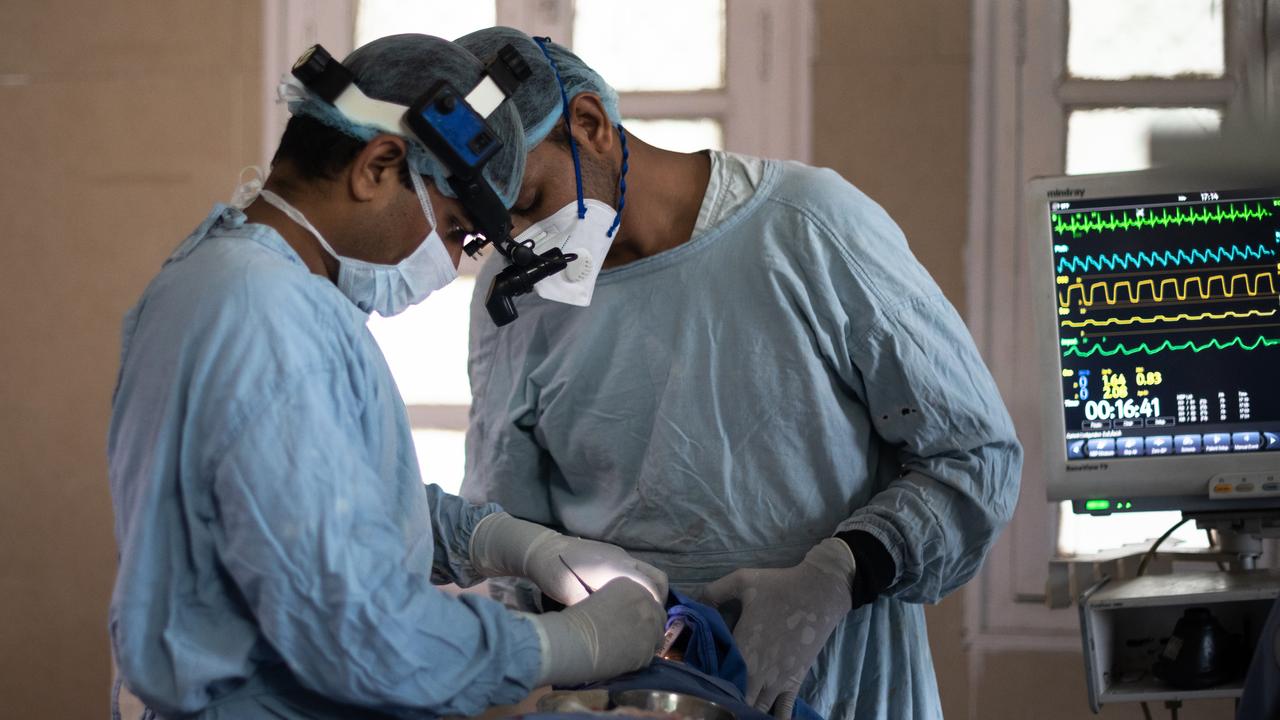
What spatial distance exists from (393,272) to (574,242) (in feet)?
1.37

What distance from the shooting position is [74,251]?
3131mm

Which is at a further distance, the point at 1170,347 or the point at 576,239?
the point at 1170,347

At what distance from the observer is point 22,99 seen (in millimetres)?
3152

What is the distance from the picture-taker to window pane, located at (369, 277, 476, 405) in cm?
301

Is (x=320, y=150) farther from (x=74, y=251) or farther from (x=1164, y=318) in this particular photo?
(x=74, y=251)

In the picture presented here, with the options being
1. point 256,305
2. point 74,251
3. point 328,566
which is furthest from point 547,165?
point 74,251

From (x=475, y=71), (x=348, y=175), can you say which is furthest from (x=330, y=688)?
(x=475, y=71)

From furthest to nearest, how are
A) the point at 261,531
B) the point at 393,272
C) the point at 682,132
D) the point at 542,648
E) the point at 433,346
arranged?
1. the point at 433,346
2. the point at 682,132
3. the point at 393,272
4. the point at 542,648
5. the point at 261,531

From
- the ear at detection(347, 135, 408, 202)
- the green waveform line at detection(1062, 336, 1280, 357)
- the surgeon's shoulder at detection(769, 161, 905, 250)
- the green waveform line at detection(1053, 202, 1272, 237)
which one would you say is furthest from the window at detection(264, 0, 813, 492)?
the ear at detection(347, 135, 408, 202)

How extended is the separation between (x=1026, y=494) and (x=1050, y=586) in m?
0.58

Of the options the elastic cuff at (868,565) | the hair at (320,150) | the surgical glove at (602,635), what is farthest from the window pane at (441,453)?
the hair at (320,150)

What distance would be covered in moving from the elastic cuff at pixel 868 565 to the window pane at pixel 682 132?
1.51 metres

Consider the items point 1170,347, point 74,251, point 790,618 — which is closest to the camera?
point 790,618

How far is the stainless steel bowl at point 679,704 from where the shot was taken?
3.86 feet
